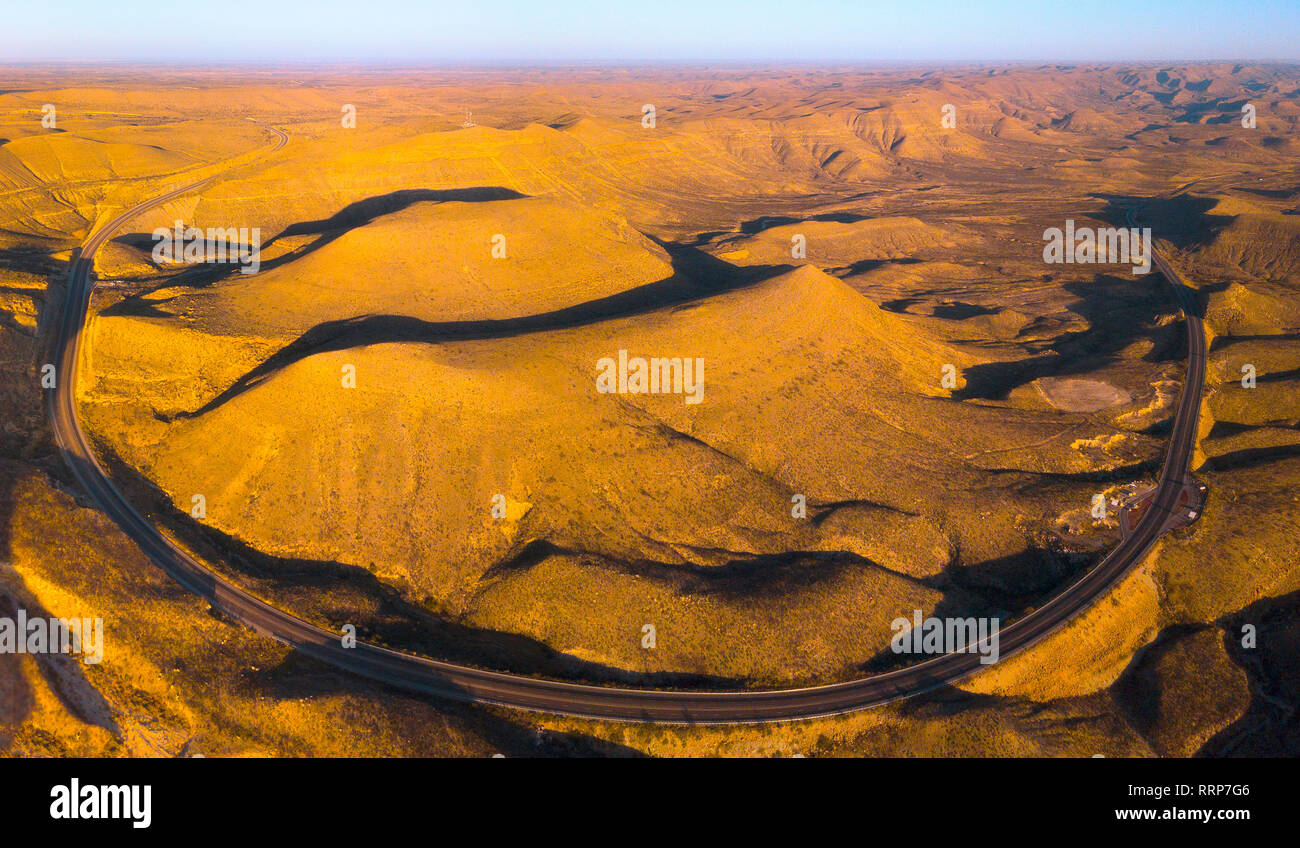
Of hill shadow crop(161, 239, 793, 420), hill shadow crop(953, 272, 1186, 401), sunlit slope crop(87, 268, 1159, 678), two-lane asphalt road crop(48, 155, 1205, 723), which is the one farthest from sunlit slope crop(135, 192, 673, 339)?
hill shadow crop(953, 272, 1186, 401)

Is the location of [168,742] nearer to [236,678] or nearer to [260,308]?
[236,678]

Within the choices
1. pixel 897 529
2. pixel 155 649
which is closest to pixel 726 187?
pixel 897 529

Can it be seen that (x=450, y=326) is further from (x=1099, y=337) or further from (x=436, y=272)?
(x=1099, y=337)

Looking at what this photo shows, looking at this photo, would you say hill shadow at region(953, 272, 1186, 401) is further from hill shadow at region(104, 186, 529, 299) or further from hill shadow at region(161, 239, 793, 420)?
hill shadow at region(104, 186, 529, 299)
